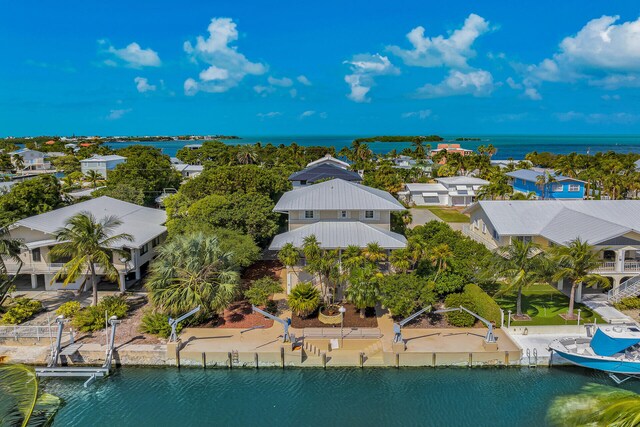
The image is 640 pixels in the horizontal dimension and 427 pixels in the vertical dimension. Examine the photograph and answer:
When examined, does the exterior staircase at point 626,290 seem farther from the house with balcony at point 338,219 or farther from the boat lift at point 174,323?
the boat lift at point 174,323

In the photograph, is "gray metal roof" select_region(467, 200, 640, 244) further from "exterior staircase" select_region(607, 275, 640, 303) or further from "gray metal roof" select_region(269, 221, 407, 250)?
"gray metal roof" select_region(269, 221, 407, 250)

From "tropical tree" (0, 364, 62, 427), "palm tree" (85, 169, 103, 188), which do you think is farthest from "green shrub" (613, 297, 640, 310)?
"palm tree" (85, 169, 103, 188)

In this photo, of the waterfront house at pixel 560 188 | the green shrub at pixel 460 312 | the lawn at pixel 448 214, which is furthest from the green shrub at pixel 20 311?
the waterfront house at pixel 560 188

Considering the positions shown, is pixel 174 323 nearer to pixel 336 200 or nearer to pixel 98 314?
pixel 98 314

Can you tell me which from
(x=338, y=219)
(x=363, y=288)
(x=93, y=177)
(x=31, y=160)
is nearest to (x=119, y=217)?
(x=338, y=219)

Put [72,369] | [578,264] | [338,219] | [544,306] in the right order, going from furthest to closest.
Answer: [338,219] → [544,306] → [578,264] → [72,369]

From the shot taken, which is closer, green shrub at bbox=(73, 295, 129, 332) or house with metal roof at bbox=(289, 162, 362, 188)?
green shrub at bbox=(73, 295, 129, 332)

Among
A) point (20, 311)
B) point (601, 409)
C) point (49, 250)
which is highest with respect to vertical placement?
point (601, 409)
